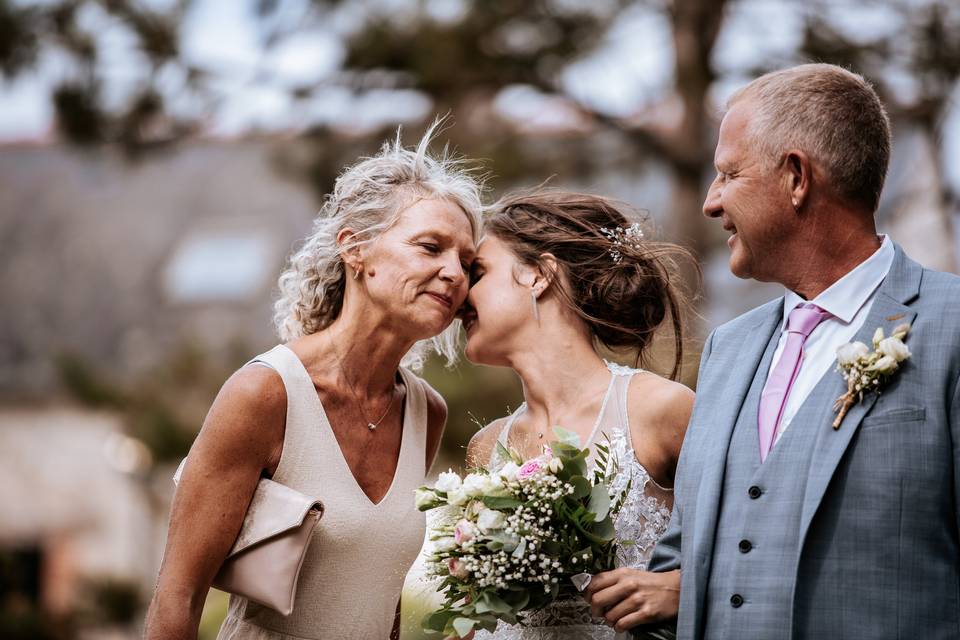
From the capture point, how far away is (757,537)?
3.12 meters

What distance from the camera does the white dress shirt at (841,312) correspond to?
3248 mm

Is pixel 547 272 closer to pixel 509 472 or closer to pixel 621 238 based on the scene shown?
pixel 621 238

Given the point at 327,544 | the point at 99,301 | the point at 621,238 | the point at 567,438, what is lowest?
the point at 327,544

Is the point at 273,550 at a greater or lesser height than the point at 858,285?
lesser

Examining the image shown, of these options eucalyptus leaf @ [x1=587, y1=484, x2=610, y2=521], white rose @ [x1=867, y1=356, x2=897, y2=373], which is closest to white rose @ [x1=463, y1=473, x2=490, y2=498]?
eucalyptus leaf @ [x1=587, y1=484, x2=610, y2=521]

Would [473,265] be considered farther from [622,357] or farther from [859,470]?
[859,470]

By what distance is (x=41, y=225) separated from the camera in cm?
2377

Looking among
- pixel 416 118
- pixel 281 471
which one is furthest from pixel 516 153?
pixel 281 471

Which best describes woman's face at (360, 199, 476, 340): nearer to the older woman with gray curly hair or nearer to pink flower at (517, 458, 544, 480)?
the older woman with gray curly hair

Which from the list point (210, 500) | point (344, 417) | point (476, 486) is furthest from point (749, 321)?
point (210, 500)

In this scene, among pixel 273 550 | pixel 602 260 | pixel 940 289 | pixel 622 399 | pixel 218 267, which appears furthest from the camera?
pixel 218 267

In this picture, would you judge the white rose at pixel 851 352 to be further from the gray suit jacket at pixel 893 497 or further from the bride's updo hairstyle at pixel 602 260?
the bride's updo hairstyle at pixel 602 260

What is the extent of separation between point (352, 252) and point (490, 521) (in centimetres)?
127

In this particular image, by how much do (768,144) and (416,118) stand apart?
6140 millimetres
